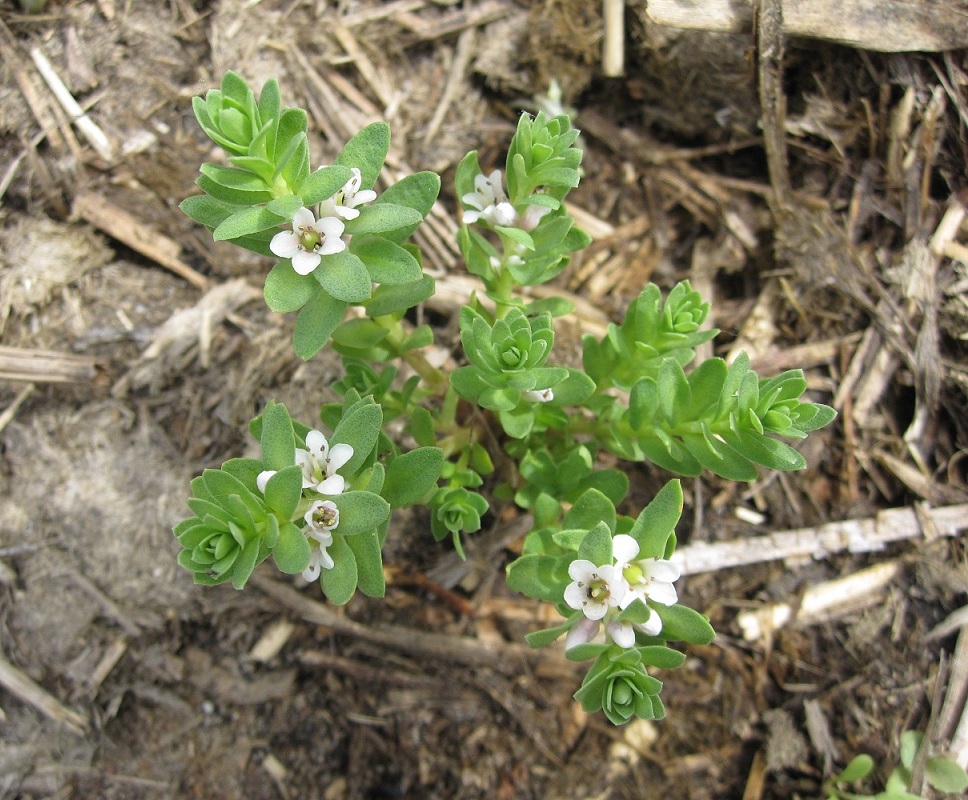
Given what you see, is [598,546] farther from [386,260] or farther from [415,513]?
[415,513]

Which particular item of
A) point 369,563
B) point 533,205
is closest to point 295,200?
point 533,205

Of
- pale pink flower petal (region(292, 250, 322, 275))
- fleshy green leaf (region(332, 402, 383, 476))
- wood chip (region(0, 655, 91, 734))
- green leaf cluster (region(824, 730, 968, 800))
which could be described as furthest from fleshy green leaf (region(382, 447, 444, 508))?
green leaf cluster (region(824, 730, 968, 800))

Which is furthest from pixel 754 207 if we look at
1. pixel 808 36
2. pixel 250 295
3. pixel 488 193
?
pixel 250 295

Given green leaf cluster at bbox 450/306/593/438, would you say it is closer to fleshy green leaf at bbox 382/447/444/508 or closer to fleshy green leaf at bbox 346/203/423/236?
fleshy green leaf at bbox 382/447/444/508

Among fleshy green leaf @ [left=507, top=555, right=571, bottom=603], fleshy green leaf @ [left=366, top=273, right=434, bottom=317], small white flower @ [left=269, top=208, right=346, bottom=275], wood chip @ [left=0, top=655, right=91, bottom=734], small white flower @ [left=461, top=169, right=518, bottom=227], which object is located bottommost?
wood chip @ [left=0, top=655, right=91, bottom=734]

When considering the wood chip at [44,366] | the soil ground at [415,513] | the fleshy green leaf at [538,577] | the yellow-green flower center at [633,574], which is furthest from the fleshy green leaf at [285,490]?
the wood chip at [44,366]

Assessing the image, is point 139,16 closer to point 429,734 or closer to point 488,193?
point 488,193

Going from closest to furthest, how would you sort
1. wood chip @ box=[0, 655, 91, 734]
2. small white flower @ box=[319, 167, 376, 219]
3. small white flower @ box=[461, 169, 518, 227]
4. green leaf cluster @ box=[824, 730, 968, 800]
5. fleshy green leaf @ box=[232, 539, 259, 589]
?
fleshy green leaf @ box=[232, 539, 259, 589]
small white flower @ box=[319, 167, 376, 219]
small white flower @ box=[461, 169, 518, 227]
green leaf cluster @ box=[824, 730, 968, 800]
wood chip @ box=[0, 655, 91, 734]
